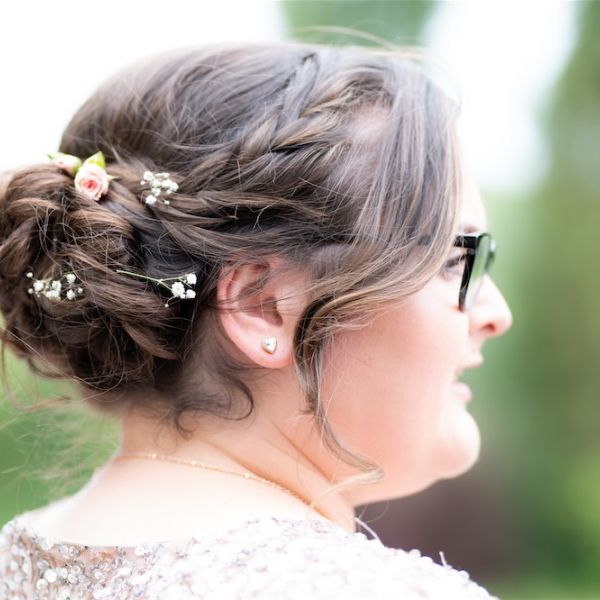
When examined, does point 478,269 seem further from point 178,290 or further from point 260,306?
point 178,290

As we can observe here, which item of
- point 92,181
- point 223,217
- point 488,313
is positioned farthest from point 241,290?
point 488,313

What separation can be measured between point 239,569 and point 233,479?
305mm

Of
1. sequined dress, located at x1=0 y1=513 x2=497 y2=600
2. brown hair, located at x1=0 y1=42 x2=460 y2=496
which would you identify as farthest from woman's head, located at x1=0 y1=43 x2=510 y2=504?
sequined dress, located at x1=0 y1=513 x2=497 y2=600

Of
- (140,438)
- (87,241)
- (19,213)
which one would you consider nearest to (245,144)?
(87,241)

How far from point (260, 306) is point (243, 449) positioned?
11.9 inches

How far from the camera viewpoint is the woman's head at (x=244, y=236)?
1.59 meters

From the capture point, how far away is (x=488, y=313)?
194cm

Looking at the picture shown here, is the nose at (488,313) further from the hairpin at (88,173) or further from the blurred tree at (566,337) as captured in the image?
the blurred tree at (566,337)

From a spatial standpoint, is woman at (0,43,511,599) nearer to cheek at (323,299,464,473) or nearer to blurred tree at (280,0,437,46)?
cheek at (323,299,464,473)

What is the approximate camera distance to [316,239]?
5.27ft

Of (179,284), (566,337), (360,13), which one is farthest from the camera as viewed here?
(360,13)

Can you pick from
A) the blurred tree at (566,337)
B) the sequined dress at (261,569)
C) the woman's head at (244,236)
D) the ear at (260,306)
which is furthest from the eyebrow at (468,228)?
the blurred tree at (566,337)

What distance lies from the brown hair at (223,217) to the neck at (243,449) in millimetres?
46

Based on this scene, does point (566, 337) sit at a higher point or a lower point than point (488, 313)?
lower
